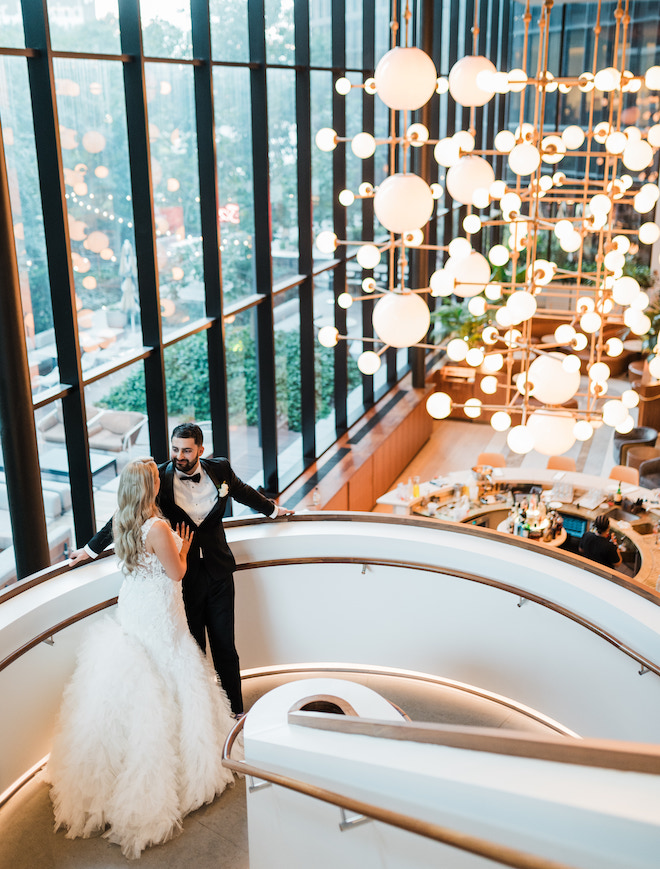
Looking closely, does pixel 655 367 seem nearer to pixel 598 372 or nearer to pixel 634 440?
pixel 598 372

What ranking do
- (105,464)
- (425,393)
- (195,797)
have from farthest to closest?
(425,393) < (105,464) < (195,797)

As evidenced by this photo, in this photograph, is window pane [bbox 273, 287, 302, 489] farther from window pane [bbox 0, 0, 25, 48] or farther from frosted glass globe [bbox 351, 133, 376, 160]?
window pane [bbox 0, 0, 25, 48]

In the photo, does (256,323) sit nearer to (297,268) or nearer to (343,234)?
(297,268)

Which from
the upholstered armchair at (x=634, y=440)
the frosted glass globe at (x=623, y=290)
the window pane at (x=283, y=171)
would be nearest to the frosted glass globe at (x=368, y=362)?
the frosted glass globe at (x=623, y=290)

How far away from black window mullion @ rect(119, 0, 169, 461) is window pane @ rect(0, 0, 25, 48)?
900mm

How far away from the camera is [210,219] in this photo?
22.4 feet

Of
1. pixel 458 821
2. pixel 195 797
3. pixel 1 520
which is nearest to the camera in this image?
pixel 458 821

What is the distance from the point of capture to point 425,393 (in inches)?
491

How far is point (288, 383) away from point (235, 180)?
7.70ft

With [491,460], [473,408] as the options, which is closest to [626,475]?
[491,460]

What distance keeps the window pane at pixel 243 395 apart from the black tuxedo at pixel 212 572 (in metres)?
3.18

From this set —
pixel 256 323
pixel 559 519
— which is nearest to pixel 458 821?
pixel 559 519

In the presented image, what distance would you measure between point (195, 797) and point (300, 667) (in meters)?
1.35

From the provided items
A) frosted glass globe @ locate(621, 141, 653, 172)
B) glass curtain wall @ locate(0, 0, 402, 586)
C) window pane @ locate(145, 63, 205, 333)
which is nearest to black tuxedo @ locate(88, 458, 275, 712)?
glass curtain wall @ locate(0, 0, 402, 586)
